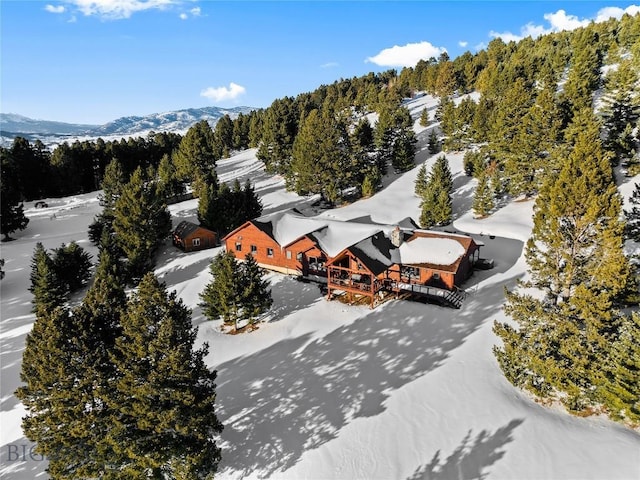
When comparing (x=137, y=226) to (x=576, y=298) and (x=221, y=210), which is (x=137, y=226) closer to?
(x=221, y=210)

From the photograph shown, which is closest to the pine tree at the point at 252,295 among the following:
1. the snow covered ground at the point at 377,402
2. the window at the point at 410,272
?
the snow covered ground at the point at 377,402

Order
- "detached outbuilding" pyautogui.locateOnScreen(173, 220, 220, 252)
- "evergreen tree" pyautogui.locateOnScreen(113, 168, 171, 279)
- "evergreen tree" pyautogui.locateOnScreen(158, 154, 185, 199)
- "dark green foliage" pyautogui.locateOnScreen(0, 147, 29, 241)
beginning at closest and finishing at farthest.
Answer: "evergreen tree" pyautogui.locateOnScreen(113, 168, 171, 279) < "detached outbuilding" pyautogui.locateOnScreen(173, 220, 220, 252) < "dark green foliage" pyautogui.locateOnScreen(0, 147, 29, 241) < "evergreen tree" pyautogui.locateOnScreen(158, 154, 185, 199)

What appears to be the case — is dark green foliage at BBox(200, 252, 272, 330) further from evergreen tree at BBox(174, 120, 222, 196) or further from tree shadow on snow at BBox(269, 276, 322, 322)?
evergreen tree at BBox(174, 120, 222, 196)

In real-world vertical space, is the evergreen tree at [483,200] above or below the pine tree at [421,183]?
below

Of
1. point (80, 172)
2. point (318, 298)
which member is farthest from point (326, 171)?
point (80, 172)

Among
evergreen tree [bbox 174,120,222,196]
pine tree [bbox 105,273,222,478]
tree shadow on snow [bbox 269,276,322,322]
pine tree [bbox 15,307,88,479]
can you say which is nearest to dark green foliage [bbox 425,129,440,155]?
evergreen tree [bbox 174,120,222,196]

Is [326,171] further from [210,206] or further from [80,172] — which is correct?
[80,172]

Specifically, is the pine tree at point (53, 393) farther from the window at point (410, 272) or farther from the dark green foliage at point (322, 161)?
the dark green foliage at point (322, 161)
